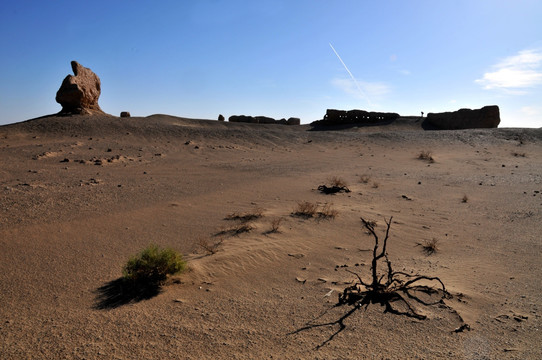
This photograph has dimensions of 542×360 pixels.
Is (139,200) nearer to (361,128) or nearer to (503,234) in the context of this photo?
(503,234)

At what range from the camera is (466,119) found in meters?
31.0

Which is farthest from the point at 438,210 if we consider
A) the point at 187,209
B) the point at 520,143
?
the point at 520,143

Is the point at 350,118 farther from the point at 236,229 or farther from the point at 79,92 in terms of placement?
the point at 236,229

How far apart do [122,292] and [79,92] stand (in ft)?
72.1

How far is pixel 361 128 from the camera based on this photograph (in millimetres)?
31359

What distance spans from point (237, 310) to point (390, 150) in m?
18.9

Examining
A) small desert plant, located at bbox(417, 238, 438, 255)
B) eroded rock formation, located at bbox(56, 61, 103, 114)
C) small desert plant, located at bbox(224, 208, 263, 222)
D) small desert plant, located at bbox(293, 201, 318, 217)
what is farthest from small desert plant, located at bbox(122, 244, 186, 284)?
eroded rock formation, located at bbox(56, 61, 103, 114)

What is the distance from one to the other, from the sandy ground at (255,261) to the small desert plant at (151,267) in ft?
0.54

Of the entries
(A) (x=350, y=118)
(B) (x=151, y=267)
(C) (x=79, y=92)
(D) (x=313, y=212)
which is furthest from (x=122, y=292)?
(A) (x=350, y=118)

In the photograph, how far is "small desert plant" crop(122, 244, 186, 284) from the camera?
4590 millimetres

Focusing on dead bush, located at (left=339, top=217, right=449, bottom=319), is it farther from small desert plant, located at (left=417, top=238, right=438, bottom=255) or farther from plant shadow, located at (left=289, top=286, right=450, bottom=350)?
small desert plant, located at (left=417, top=238, right=438, bottom=255)

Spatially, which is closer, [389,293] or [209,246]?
[389,293]

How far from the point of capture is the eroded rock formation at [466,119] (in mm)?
30016

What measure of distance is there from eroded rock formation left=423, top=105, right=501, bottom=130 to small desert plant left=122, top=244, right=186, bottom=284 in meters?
31.1
